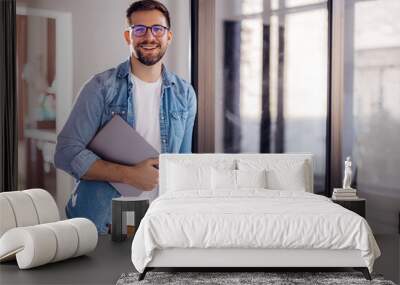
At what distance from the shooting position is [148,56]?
6.58m

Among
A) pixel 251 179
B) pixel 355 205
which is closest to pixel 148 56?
pixel 251 179

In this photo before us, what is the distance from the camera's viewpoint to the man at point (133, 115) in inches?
256

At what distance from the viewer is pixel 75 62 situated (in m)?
6.54

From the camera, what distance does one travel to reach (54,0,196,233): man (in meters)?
6.51

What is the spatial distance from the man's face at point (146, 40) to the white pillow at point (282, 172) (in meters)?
1.40

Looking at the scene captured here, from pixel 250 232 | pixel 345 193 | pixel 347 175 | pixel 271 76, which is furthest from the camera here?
pixel 271 76

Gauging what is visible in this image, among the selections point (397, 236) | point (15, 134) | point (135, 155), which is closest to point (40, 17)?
point (15, 134)

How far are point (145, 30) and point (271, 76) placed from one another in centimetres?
137

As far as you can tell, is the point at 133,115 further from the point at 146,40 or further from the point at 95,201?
the point at 95,201

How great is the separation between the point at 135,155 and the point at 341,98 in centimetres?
219

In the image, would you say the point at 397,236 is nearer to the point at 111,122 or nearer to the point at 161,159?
the point at 161,159

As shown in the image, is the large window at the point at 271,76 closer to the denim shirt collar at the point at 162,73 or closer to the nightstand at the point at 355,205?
the denim shirt collar at the point at 162,73

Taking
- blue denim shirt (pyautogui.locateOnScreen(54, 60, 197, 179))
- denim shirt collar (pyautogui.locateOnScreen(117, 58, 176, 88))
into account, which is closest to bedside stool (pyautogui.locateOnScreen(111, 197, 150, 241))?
blue denim shirt (pyautogui.locateOnScreen(54, 60, 197, 179))

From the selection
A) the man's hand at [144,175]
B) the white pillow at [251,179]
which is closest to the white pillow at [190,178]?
the white pillow at [251,179]
